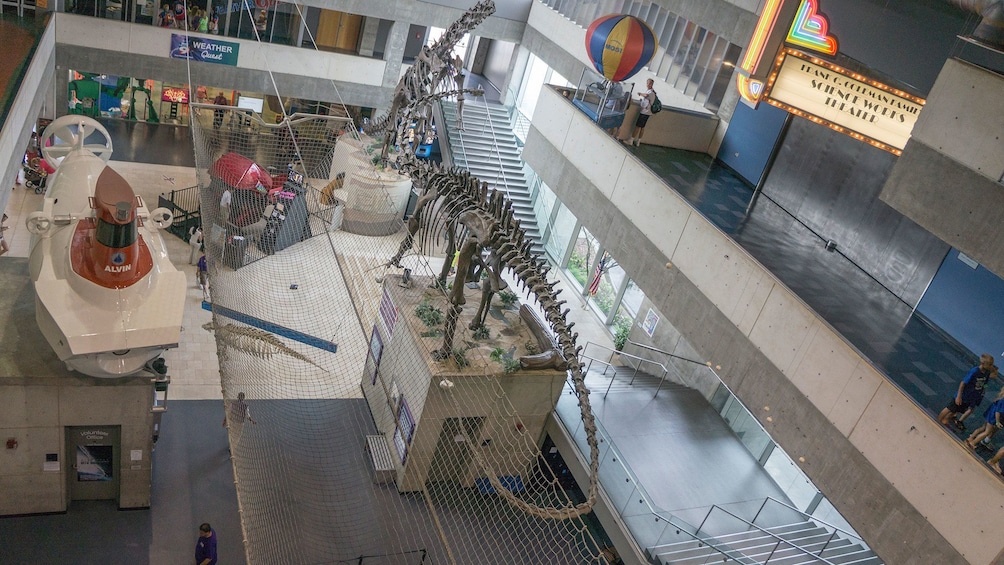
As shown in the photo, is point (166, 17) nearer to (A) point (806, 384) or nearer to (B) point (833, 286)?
(B) point (833, 286)

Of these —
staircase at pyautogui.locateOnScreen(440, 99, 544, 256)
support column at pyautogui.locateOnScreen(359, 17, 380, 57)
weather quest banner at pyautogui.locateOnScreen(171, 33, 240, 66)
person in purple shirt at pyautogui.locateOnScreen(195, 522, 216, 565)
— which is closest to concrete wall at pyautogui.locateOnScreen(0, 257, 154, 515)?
person in purple shirt at pyautogui.locateOnScreen(195, 522, 216, 565)

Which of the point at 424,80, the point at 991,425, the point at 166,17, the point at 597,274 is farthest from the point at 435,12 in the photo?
the point at 991,425

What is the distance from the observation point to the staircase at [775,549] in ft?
35.7

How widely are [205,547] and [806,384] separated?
809cm

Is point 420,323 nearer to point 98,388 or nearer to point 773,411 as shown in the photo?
point 98,388

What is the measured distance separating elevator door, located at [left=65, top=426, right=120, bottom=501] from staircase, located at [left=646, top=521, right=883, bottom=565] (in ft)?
25.1

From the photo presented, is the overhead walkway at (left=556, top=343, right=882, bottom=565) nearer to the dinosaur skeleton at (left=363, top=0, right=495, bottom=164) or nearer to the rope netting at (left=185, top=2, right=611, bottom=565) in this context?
the rope netting at (left=185, top=2, right=611, bottom=565)

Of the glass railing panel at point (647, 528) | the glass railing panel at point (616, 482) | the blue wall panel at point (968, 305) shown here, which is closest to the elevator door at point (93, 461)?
the glass railing panel at point (616, 482)

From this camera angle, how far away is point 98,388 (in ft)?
32.8

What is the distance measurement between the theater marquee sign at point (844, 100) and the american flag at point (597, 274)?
7271mm

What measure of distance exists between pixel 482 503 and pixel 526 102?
635 inches

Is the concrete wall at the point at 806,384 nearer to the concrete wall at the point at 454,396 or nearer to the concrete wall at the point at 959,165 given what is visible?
the concrete wall at the point at 959,165

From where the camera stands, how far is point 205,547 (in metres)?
9.95

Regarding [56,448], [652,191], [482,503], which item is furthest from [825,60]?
[56,448]
